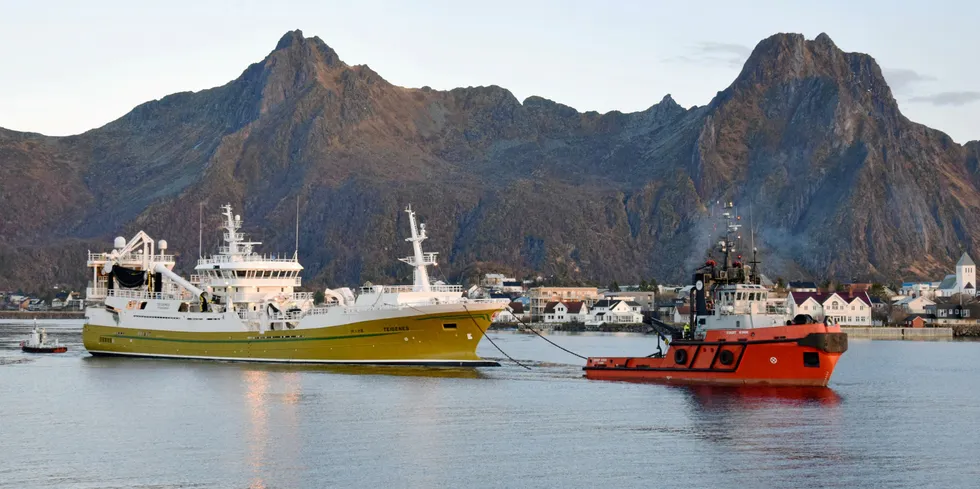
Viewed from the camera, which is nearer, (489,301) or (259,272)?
(489,301)

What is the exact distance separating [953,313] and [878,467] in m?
137

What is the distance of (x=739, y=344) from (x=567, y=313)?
416 feet

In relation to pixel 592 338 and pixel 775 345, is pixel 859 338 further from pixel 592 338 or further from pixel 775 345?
pixel 775 345

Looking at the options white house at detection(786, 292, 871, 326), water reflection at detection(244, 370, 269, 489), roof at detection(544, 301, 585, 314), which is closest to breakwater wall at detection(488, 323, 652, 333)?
roof at detection(544, 301, 585, 314)

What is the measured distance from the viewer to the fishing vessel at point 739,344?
63281 millimetres

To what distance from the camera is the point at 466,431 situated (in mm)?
49969

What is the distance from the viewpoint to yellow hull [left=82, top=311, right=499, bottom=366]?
75.3 meters

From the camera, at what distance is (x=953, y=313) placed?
17075 centimetres

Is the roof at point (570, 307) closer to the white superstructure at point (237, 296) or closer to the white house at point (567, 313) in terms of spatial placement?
the white house at point (567, 313)

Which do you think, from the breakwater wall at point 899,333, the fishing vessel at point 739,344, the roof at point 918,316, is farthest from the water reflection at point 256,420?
the roof at point 918,316

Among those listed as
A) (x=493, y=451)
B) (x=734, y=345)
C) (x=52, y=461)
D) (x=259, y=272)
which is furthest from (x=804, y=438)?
(x=259, y=272)

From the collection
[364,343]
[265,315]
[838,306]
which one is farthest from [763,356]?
[838,306]

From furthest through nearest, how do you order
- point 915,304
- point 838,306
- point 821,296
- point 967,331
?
point 915,304 → point 838,306 → point 821,296 → point 967,331

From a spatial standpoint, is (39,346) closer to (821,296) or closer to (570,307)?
(821,296)
